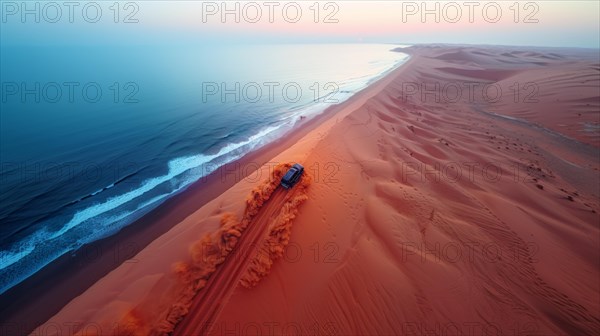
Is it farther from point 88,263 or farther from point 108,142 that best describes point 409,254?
point 108,142

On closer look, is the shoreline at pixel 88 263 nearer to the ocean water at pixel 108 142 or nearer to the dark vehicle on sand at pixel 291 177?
the ocean water at pixel 108 142

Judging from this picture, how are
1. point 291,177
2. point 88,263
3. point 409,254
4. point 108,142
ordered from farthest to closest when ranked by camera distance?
point 108,142 < point 291,177 < point 88,263 < point 409,254

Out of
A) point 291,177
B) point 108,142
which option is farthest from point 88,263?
point 108,142

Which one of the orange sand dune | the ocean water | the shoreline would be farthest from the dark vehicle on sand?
the ocean water

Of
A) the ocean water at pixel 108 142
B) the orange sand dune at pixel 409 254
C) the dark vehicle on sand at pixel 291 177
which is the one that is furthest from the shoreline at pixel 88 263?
the dark vehicle on sand at pixel 291 177

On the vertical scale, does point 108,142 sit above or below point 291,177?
above

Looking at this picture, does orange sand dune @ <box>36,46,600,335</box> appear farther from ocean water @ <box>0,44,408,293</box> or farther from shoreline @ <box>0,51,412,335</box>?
ocean water @ <box>0,44,408,293</box>

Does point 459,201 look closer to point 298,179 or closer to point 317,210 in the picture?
point 317,210
